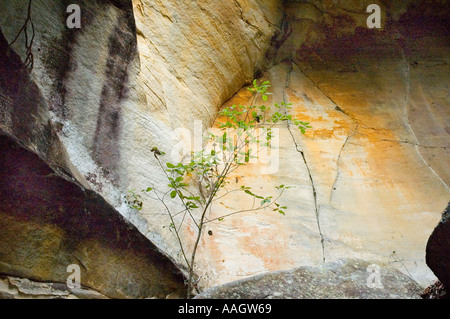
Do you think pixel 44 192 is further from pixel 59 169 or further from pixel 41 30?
pixel 41 30

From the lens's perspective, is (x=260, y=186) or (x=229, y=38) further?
(x=229, y=38)

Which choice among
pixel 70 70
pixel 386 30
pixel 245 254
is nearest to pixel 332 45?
pixel 386 30

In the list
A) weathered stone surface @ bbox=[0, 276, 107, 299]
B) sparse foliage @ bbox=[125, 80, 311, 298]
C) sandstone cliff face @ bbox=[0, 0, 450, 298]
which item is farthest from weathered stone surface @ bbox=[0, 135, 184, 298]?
sparse foliage @ bbox=[125, 80, 311, 298]

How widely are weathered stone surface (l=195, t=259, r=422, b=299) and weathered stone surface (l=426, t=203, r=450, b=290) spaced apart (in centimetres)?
32

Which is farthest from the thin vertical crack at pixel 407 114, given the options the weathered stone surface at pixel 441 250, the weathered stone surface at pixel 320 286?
the weathered stone surface at pixel 441 250

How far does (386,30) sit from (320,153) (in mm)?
4166

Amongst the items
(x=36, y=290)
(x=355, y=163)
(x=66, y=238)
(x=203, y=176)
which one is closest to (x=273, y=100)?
(x=355, y=163)

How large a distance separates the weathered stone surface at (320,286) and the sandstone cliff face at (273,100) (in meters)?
1.44

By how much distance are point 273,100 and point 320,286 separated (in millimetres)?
5050

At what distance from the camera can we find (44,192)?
2.89 metres

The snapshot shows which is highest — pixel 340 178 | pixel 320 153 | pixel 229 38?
pixel 229 38

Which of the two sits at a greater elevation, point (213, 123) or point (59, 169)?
point (213, 123)

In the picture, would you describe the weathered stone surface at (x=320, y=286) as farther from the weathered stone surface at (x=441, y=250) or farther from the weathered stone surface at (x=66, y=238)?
the weathered stone surface at (x=66, y=238)

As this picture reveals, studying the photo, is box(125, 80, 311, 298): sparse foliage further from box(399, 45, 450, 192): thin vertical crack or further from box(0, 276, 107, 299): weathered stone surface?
box(399, 45, 450, 192): thin vertical crack
